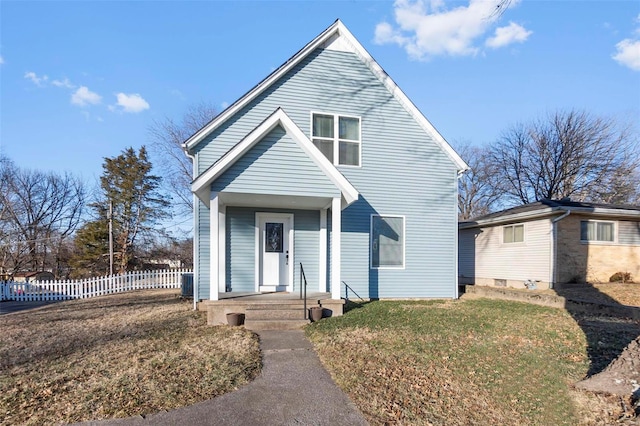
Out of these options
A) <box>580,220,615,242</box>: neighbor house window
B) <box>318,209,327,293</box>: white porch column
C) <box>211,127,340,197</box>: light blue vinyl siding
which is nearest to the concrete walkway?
<box>211,127,340,197</box>: light blue vinyl siding

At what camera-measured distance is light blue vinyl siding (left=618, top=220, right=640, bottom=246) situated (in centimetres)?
1308

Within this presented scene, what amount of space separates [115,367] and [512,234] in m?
14.6

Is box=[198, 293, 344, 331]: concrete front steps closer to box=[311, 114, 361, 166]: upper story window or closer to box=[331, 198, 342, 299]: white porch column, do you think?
box=[331, 198, 342, 299]: white porch column

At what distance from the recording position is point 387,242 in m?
10.5

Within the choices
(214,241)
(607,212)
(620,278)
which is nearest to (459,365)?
(214,241)

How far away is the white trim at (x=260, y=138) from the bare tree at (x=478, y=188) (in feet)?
93.4

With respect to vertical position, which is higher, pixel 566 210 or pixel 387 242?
pixel 566 210

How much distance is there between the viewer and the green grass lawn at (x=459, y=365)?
3518mm

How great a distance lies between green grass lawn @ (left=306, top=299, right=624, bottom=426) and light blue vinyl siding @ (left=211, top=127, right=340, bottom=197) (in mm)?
3010

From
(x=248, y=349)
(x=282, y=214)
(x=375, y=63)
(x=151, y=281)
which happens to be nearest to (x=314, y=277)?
(x=282, y=214)

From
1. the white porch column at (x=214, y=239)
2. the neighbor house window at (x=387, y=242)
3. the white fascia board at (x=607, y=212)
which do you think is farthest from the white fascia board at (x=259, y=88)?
the white fascia board at (x=607, y=212)

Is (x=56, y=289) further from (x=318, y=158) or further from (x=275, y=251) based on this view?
(x=318, y=158)

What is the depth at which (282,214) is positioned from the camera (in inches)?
382

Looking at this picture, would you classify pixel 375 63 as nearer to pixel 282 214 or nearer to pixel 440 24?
pixel 440 24
